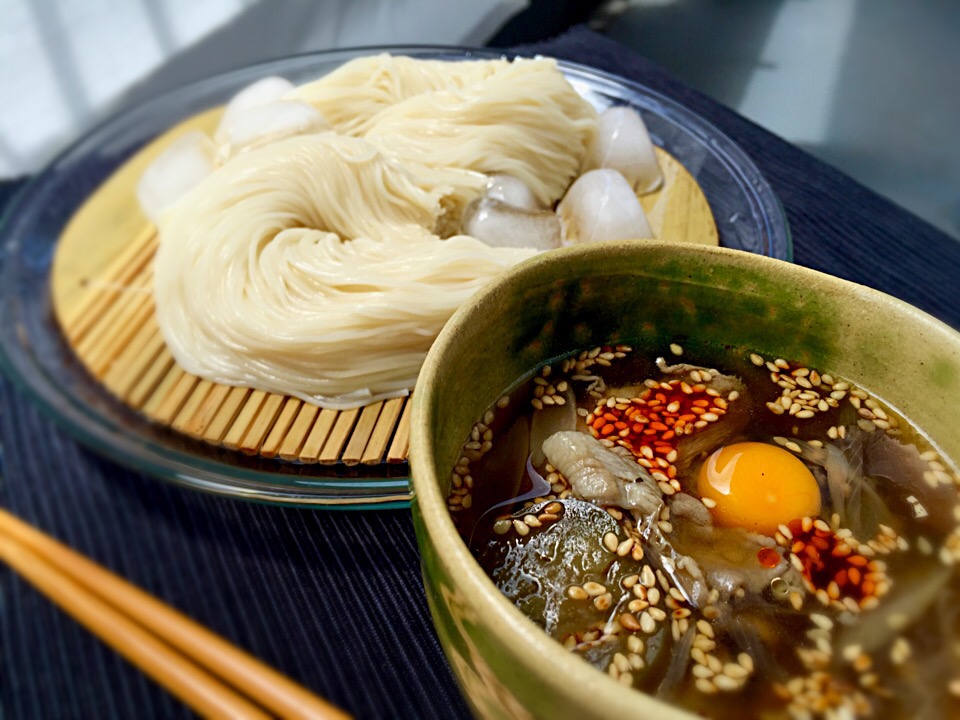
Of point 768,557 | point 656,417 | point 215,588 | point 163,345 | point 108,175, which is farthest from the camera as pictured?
point 108,175

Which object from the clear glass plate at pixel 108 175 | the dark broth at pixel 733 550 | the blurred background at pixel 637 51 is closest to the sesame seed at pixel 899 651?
the dark broth at pixel 733 550

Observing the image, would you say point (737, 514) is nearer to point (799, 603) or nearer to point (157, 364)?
point (799, 603)

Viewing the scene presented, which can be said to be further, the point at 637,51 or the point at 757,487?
the point at 637,51

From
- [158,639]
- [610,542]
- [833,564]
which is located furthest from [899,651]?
[158,639]

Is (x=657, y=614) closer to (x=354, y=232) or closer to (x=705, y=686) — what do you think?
(x=705, y=686)

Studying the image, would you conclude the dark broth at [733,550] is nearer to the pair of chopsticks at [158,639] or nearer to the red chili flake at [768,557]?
the red chili flake at [768,557]

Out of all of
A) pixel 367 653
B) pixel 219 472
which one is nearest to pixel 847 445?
pixel 367 653

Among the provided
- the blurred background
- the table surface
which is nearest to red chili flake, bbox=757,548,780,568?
the table surface
